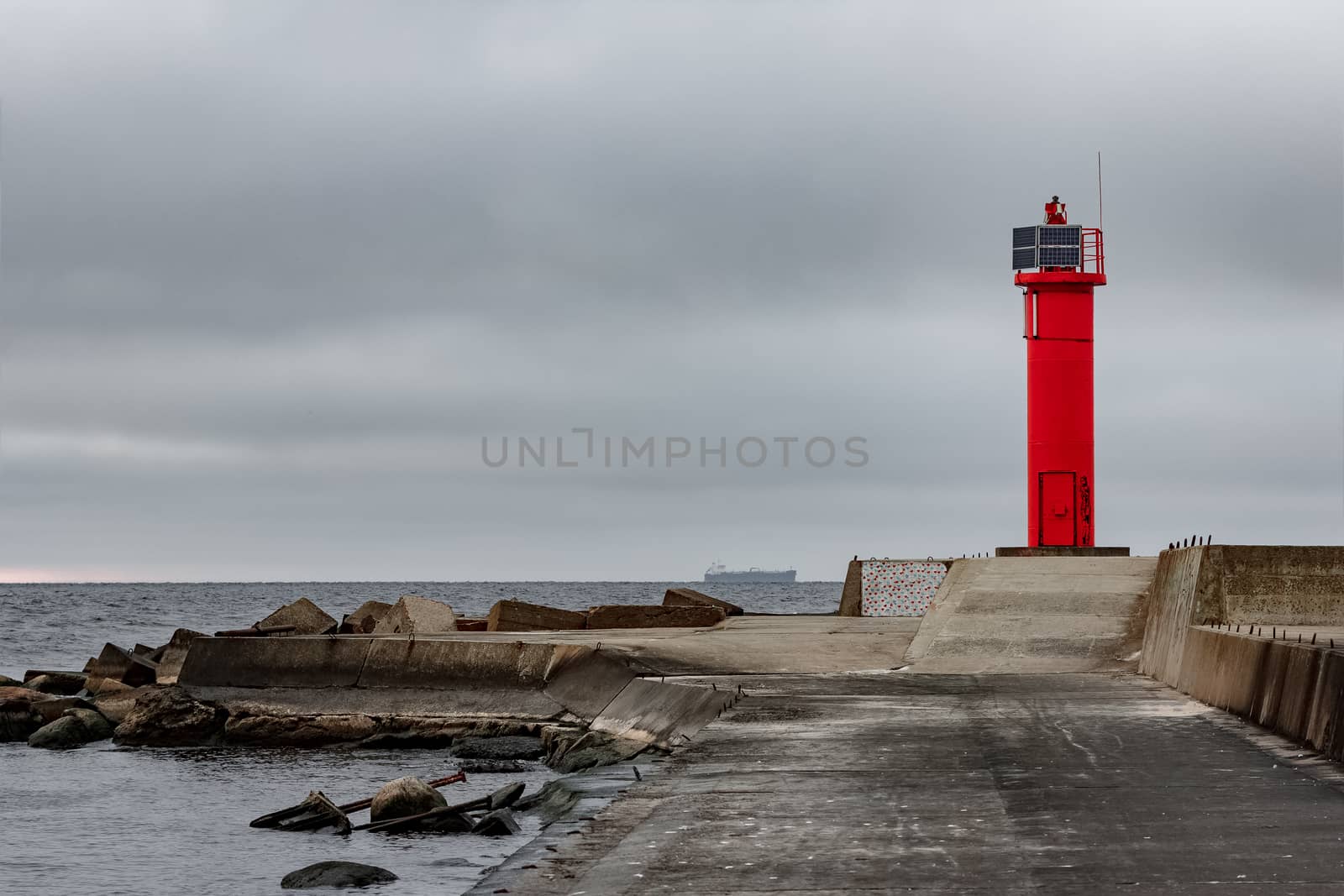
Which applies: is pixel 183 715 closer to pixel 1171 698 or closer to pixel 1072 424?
pixel 1171 698

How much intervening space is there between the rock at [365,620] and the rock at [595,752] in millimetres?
10971

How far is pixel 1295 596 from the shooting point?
15367 millimetres

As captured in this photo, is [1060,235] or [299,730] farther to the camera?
[1060,235]

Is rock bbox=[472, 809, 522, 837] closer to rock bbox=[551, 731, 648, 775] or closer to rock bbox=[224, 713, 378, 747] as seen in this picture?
rock bbox=[551, 731, 648, 775]

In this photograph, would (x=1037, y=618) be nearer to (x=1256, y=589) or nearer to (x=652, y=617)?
(x=1256, y=589)

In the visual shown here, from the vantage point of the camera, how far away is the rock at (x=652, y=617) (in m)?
24.9

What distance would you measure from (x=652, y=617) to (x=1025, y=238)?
9677 mm

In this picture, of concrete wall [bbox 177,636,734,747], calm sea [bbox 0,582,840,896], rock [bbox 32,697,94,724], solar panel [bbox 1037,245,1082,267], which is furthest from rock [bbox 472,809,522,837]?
solar panel [bbox 1037,245,1082,267]

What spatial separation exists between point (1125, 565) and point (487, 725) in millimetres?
8988

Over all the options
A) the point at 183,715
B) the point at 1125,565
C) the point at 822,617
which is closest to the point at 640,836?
the point at 183,715

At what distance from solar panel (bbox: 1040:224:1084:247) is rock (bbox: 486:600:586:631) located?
35.4 feet

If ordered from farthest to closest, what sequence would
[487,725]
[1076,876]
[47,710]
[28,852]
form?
[47,710] < [487,725] < [28,852] < [1076,876]

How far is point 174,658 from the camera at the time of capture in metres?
25.7

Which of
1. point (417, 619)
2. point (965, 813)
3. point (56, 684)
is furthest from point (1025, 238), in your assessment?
point (965, 813)
